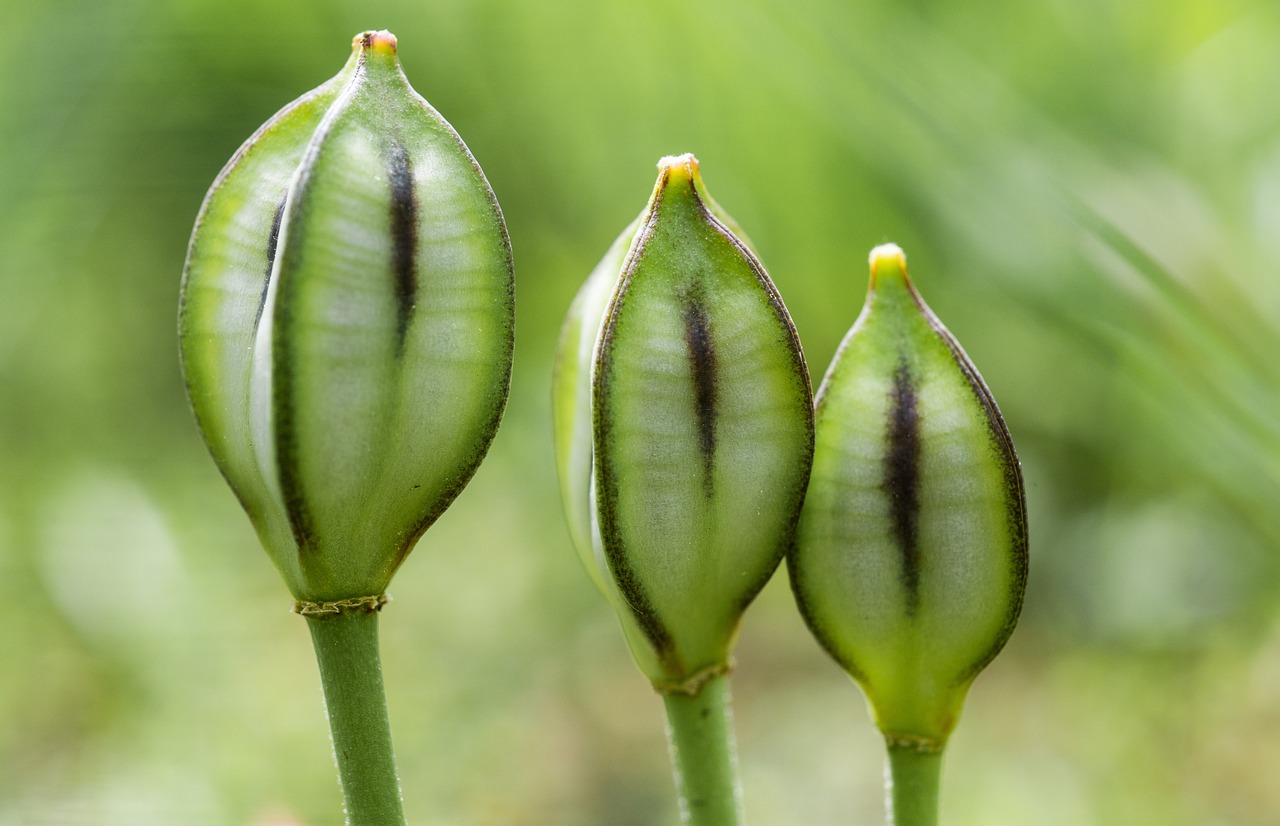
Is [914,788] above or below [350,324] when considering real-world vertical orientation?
below

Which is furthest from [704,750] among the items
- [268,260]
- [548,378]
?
[548,378]

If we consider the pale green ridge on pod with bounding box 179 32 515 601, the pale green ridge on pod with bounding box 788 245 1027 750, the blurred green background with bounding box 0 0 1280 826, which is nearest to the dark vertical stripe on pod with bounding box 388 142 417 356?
the pale green ridge on pod with bounding box 179 32 515 601

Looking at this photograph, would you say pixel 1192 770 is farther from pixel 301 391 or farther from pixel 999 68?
pixel 301 391

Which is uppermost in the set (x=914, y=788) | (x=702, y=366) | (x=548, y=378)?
(x=548, y=378)

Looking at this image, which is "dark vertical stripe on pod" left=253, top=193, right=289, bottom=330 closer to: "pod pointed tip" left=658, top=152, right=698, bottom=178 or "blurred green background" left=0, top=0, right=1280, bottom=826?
"pod pointed tip" left=658, top=152, right=698, bottom=178

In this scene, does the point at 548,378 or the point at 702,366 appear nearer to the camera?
the point at 702,366

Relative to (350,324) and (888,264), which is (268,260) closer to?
(350,324)
